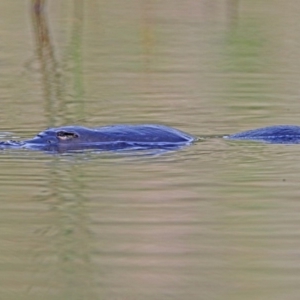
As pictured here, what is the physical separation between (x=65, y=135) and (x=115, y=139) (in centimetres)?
41

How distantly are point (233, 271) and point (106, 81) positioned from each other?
28.2 ft

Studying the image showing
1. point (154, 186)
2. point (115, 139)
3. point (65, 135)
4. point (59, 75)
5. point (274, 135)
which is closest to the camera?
point (154, 186)

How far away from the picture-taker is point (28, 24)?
20422 mm

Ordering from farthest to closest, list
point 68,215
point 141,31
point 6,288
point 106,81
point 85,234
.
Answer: point 141,31, point 106,81, point 68,215, point 85,234, point 6,288

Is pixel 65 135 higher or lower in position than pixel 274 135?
higher

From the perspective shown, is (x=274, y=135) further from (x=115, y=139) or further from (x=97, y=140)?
(x=97, y=140)

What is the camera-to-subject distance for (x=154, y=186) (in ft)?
25.1

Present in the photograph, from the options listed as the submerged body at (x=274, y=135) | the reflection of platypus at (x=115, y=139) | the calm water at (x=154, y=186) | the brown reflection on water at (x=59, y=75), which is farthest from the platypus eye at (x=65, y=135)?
the submerged body at (x=274, y=135)

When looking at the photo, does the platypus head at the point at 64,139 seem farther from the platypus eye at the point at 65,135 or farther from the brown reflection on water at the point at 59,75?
the brown reflection on water at the point at 59,75

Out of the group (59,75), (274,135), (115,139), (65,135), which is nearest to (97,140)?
(115,139)

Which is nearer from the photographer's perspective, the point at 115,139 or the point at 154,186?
the point at 154,186

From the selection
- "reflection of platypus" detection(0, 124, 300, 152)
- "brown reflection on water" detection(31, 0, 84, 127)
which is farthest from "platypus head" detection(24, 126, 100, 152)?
"brown reflection on water" detection(31, 0, 84, 127)

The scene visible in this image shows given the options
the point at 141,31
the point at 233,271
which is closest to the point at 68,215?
the point at 233,271

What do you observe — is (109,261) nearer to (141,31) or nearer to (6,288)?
(6,288)
